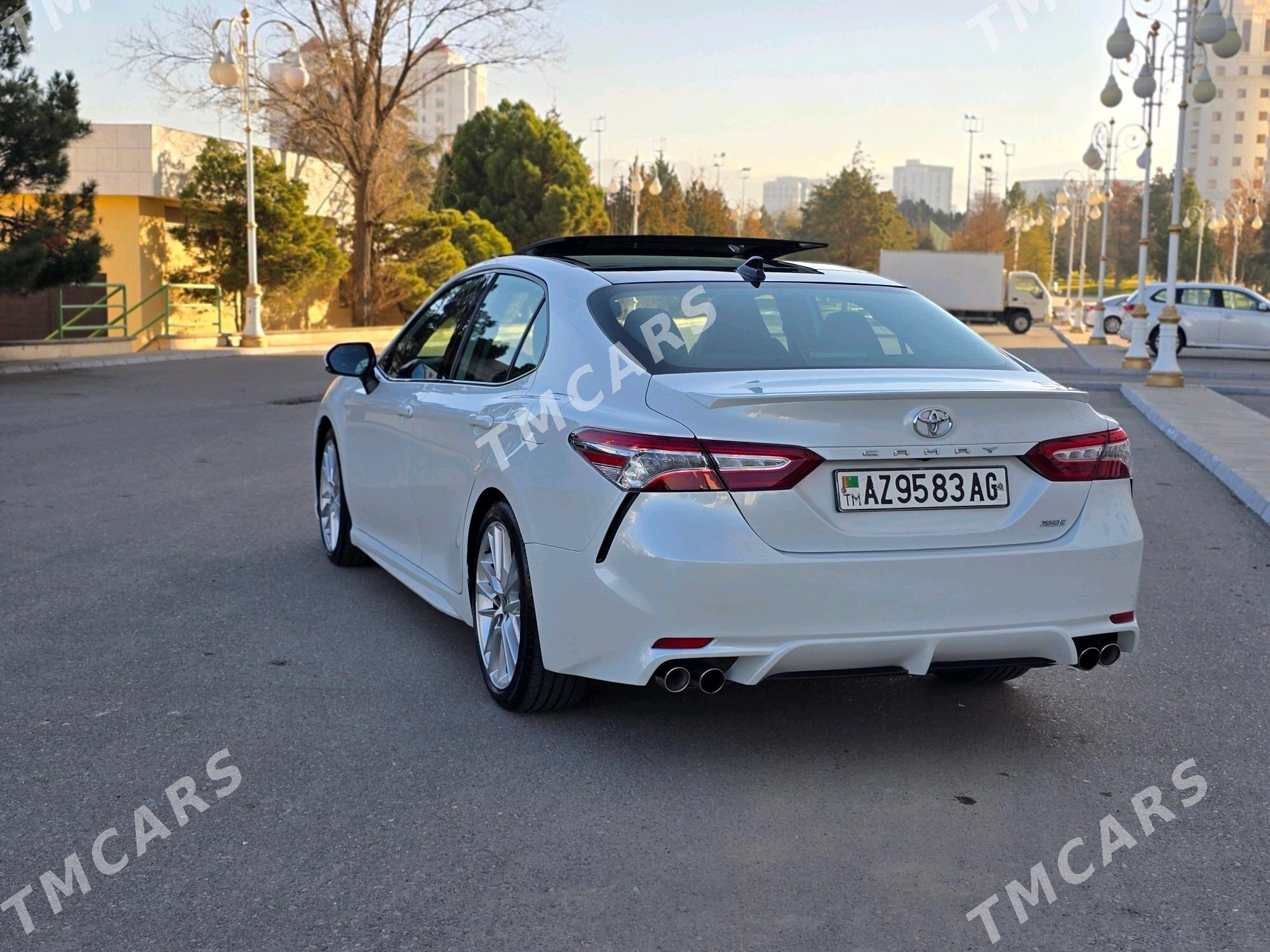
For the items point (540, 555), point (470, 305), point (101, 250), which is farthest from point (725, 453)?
point (101, 250)

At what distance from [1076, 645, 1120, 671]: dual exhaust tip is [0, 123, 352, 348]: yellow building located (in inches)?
1181

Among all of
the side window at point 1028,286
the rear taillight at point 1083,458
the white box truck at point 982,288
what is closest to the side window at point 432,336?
the rear taillight at point 1083,458

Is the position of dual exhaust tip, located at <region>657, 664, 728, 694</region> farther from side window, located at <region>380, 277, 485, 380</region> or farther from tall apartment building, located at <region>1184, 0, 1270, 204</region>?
tall apartment building, located at <region>1184, 0, 1270, 204</region>

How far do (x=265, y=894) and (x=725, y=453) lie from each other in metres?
1.67

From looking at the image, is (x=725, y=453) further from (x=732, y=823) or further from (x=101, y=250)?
(x=101, y=250)

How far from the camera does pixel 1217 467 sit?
1214 centimetres

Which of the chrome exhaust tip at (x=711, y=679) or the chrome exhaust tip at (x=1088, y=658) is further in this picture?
the chrome exhaust tip at (x=1088, y=658)

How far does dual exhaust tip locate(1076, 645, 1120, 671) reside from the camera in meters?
4.40

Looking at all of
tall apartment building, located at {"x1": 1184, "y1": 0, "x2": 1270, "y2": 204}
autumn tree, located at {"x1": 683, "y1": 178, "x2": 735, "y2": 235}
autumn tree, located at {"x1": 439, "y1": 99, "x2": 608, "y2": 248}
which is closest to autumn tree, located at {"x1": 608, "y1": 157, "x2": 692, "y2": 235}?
autumn tree, located at {"x1": 683, "y1": 178, "x2": 735, "y2": 235}

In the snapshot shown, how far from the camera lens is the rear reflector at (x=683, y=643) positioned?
4062 mm

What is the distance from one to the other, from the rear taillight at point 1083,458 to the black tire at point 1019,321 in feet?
166

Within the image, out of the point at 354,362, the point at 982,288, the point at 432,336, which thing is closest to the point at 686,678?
the point at 432,336

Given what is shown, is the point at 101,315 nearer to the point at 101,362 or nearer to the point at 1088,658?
the point at 101,362

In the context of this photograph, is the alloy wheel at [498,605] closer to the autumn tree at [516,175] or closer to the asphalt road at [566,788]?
the asphalt road at [566,788]
